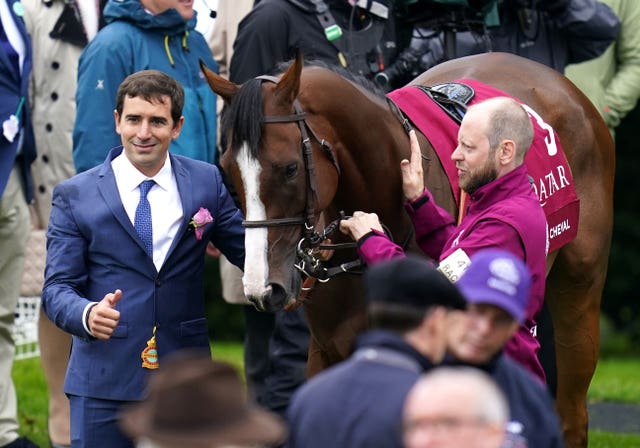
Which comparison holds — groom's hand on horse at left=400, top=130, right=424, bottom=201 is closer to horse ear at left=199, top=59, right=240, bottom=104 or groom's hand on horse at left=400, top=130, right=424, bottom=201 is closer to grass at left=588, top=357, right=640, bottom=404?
horse ear at left=199, top=59, right=240, bottom=104

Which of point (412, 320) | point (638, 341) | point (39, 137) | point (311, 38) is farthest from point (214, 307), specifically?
point (412, 320)

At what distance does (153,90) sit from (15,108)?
207 centimetres

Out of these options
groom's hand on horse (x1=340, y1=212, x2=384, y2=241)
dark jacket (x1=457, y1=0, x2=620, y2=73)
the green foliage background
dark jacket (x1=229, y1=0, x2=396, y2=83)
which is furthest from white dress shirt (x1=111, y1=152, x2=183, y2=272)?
the green foliage background

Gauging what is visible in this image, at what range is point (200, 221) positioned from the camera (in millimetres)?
5691

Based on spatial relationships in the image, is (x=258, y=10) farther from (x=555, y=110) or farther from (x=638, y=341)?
(x=638, y=341)

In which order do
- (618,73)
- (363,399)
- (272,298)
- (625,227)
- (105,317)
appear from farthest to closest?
(625,227)
(618,73)
(272,298)
(105,317)
(363,399)

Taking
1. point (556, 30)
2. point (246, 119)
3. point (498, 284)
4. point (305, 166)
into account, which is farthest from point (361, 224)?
point (556, 30)

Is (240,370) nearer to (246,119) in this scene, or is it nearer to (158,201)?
(158,201)

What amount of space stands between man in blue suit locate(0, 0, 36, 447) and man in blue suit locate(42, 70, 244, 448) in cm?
197

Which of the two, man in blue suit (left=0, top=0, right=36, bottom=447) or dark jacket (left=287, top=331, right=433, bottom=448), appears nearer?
dark jacket (left=287, top=331, right=433, bottom=448)

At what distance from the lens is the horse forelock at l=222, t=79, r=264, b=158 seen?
18.4 ft

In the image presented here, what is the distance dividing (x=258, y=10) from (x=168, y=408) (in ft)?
14.6

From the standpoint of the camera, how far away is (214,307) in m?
15.3

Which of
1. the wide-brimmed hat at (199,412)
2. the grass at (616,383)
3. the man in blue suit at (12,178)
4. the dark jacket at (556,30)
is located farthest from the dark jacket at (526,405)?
the grass at (616,383)
